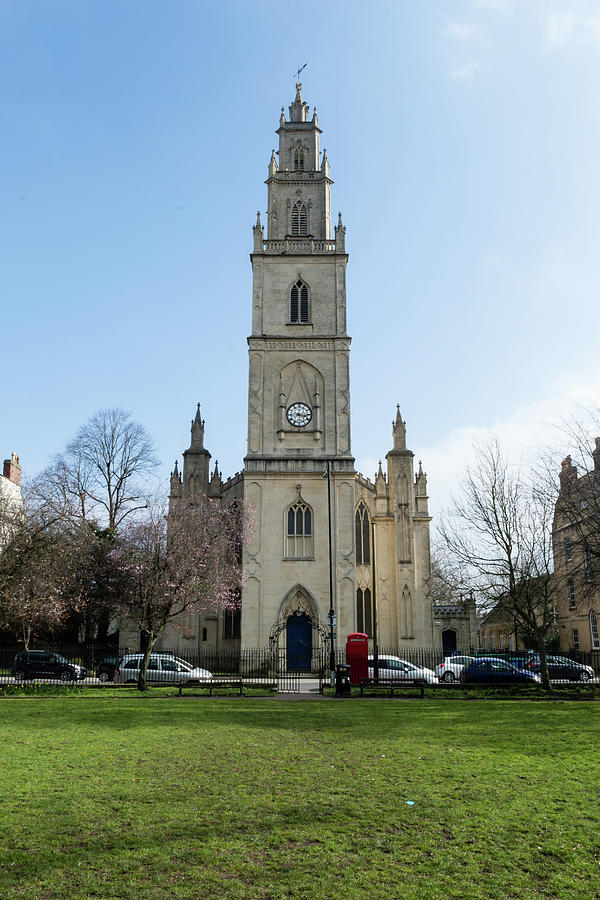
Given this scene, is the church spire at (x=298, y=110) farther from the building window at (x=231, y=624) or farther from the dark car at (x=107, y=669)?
the dark car at (x=107, y=669)

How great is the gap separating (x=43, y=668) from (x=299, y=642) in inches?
532

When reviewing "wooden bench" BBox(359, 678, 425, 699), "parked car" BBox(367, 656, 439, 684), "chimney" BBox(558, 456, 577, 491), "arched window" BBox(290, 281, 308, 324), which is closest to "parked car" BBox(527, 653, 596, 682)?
"parked car" BBox(367, 656, 439, 684)

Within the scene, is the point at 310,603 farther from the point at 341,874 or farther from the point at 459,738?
the point at 341,874

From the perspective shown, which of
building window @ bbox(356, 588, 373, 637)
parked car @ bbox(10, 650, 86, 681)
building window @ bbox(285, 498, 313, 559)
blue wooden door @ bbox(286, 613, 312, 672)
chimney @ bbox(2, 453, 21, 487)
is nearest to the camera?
parked car @ bbox(10, 650, 86, 681)

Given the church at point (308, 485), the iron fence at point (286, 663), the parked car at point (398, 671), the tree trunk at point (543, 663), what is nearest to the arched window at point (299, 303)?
the church at point (308, 485)

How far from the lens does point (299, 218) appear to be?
45719 mm

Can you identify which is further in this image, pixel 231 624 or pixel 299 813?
pixel 231 624

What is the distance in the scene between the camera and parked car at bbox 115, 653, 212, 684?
27.8 metres

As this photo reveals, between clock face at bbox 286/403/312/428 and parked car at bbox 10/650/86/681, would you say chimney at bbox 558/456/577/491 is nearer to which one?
clock face at bbox 286/403/312/428

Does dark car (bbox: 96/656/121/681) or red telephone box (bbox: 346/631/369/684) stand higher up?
red telephone box (bbox: 346/631/369/684)

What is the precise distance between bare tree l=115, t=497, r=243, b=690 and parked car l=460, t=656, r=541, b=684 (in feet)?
39.3

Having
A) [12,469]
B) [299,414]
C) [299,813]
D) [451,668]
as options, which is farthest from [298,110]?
[299,813]

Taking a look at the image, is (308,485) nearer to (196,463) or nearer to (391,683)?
(196,463)

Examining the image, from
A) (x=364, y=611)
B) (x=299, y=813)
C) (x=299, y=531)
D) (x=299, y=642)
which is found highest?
(x=299, y=531)
